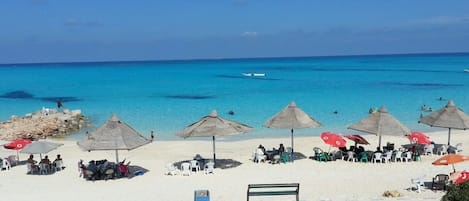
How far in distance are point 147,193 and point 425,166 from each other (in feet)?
29.8

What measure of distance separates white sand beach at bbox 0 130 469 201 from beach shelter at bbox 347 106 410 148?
109 centimetres

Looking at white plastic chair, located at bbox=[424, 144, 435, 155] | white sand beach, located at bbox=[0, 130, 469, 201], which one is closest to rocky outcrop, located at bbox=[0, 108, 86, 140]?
white sand beach, located at bbox=[0, 130, 469, 201]

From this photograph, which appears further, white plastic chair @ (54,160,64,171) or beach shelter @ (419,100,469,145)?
beach shelter @ (419,100,469,145)

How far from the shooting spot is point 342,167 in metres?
16.2

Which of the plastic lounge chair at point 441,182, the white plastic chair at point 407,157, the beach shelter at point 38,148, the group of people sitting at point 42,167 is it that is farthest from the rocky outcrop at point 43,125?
the plastic lounge chair at point 441,182

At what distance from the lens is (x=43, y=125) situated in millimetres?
29312

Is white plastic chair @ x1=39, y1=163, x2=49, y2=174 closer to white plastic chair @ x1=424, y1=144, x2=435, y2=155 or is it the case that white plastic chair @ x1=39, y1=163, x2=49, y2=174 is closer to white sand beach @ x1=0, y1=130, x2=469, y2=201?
white sand beach @ x1=0, y1=130, x2=469, y2=201

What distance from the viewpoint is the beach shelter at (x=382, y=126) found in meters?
16.6

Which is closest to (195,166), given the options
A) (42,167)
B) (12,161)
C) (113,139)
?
(113,139)

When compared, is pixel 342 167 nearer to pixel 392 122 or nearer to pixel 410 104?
pixel 392 122

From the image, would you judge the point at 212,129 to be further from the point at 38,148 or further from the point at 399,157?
the point at 399,157

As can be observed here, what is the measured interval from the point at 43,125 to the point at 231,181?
61.4ft

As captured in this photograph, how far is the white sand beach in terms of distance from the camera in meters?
12.8

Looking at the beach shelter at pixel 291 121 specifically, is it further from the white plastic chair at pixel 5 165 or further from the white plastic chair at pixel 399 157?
the white plastic chair at pixel 5 165
